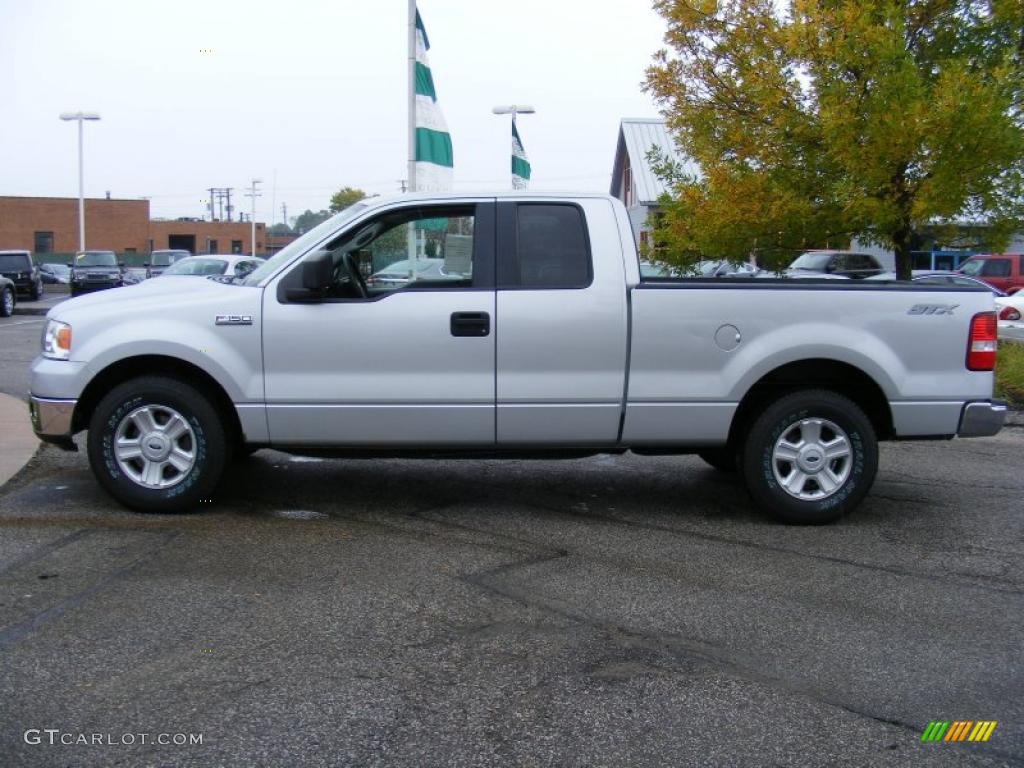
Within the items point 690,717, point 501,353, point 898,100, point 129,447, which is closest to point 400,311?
point 501,353

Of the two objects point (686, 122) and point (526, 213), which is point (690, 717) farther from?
point (686, 122)

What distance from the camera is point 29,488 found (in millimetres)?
7051

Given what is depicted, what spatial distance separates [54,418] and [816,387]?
4.55m

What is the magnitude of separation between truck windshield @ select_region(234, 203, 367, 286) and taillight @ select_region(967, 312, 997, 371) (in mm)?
3712

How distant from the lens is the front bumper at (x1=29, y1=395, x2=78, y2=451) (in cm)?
619

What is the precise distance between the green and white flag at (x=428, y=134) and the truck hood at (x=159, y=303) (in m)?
8.44

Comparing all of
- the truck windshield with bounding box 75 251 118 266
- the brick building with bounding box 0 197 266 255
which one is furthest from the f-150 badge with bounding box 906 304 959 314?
the brick building with bounding box 0 197 266 255

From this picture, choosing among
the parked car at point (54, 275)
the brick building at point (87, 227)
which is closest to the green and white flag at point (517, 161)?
the parked car at point (54, 275)

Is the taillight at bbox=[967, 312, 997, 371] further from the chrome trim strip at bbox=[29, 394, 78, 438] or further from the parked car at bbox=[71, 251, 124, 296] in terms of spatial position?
the parked car at bbox=[71, 251, 124, 296]

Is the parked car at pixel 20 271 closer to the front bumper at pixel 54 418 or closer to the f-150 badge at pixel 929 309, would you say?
the front bumper at pixel 54 418

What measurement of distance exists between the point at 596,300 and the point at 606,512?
1398 mm

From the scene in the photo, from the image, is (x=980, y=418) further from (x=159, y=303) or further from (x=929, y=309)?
(x=159, y=303)

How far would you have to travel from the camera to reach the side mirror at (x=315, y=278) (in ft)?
19.7

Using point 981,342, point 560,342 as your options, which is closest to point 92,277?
point 560,342
